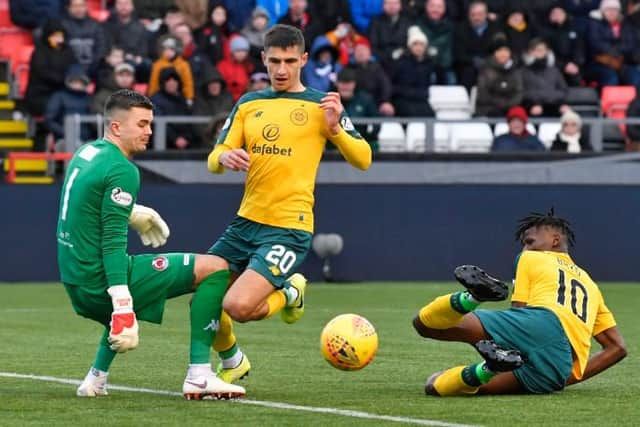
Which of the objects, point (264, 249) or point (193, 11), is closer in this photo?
point (264, 249)

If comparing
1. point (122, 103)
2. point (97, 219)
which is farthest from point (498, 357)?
point (122, 103)

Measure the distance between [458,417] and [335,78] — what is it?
13668 millimetres

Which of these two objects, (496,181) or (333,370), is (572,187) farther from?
(333,370)

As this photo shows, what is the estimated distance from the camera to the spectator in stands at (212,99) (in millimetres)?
21109

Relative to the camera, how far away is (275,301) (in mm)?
9273

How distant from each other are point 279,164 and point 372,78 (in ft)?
40.4

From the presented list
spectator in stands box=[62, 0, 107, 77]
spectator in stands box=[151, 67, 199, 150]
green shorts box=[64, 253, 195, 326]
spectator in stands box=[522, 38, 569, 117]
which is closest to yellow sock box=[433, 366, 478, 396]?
green shorts box=[64, 253, 195, 326]

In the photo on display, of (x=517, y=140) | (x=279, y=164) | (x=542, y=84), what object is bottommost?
(x=517, y=140)

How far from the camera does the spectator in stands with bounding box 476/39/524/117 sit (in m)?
21.7

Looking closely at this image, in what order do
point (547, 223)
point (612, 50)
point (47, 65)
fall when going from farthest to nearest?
point (612, 50)
point (47, 65)
point (547, 223)

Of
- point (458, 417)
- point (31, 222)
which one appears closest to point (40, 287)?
point (31, 222)

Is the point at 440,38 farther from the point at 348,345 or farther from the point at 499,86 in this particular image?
the point at 348,345

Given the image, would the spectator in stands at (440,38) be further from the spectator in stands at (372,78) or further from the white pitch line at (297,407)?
the white pitch line at (297,407)

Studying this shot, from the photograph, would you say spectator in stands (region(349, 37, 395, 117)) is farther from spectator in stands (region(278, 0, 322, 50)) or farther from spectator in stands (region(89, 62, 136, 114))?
spectator in stands (region(89, 62, 136, 114))
